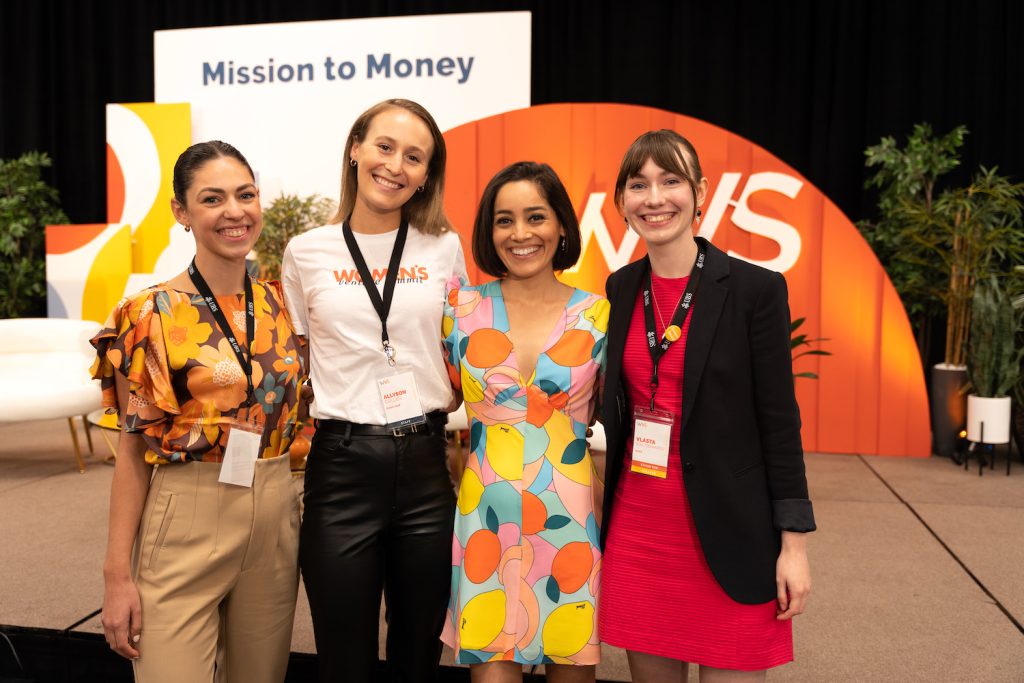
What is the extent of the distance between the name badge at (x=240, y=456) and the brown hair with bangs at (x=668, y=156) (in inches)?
36.7

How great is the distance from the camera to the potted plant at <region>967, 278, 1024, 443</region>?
5.00m

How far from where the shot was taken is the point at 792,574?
4.96 ft

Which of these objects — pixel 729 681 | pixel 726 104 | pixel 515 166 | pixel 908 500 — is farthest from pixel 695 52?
pixel 729 681

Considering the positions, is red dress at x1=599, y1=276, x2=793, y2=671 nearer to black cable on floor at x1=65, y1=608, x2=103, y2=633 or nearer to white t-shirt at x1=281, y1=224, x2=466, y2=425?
white t-shirt at x1=281, y1=224, x2=466, y2=425

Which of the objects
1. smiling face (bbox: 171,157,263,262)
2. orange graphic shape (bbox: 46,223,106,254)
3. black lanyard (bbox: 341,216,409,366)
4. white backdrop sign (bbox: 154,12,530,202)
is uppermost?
white backdrop sign (bbox: 154,12,530,202)

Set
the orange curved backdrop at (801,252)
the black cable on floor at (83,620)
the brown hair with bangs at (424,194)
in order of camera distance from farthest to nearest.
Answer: the orange curved backdrop at (801,252)
the black cable on floor at (83,620)
the brown hair with bangs at (424,194)

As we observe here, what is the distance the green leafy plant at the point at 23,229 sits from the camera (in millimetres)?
7520

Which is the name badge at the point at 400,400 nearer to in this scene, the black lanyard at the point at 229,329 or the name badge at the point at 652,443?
the black lanyard at the point at 229,329

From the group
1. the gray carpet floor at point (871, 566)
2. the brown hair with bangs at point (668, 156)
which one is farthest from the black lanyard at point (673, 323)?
the gray carpet floor at point (871, 566)

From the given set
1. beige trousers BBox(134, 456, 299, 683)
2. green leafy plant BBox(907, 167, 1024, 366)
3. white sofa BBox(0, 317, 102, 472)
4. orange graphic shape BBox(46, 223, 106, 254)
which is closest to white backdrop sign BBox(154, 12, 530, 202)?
orange graphic shape BBox(46, 223, 106, 254)

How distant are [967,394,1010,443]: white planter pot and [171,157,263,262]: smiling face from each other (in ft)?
16.3

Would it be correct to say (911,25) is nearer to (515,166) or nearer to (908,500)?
(908,500)

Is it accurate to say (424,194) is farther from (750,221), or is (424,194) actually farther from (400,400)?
(750,221)

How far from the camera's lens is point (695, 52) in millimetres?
7008
